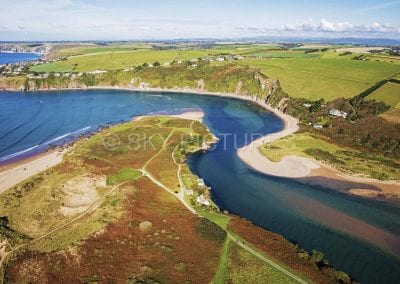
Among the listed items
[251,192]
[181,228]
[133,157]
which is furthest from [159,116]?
[181,228]

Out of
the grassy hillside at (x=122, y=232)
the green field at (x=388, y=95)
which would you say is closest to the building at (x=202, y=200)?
the grassy hillside at (x=122, y=232)

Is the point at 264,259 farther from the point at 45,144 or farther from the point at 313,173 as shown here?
the point at 45,144

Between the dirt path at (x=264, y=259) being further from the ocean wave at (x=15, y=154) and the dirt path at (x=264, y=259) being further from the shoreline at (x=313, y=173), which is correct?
the ocean wave at (x=15, y=154)

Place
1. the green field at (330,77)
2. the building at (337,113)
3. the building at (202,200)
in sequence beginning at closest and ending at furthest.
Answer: the building at (202,200) → the building at (337,113) → the green field at (330,77)

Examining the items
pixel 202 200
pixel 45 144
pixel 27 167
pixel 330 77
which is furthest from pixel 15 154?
pixel 330 77

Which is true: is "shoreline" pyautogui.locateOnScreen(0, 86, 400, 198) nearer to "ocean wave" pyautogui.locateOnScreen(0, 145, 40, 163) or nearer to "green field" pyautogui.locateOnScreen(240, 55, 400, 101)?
"green field" pyautogui.locateOnScreen(240, 55, 400, 101)
